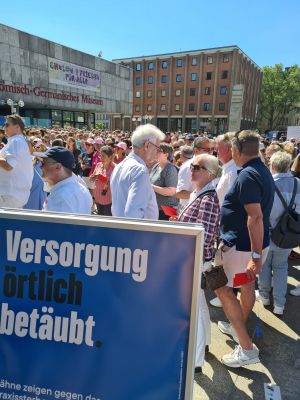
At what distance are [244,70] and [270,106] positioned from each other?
12.8 m

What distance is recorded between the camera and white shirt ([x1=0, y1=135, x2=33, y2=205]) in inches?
141

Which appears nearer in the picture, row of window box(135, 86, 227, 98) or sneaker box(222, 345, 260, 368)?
sneaker box(222, 345, 260, 368)

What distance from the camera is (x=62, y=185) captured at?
83.7 inches

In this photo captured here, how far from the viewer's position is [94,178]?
523cm

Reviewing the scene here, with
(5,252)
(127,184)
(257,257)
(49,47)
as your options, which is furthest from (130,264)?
(49,47)

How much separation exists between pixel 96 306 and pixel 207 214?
3.99 feet

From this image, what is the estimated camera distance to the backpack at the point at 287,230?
327cm

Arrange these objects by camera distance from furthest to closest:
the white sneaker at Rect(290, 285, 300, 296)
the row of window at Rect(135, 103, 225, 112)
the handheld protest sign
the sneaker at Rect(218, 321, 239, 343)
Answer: the row of window at Rect(135, 103, 225, 112), the white sneaker at Rect(290, 285, 300, 296), the sneaker at Rect(218, 321, 239, 343), the handheld protest sign

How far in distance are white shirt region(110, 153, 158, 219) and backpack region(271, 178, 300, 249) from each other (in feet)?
5.29

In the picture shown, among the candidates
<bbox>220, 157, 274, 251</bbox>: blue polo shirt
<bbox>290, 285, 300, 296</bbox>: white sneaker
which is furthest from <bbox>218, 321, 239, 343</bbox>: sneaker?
<bbox>290, 285, 300, 296</bbox>: white sneaker

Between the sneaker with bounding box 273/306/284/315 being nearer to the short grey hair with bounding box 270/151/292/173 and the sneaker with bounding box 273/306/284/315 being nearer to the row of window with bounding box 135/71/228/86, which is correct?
the short grey hair with bounding box 270/151/292/173

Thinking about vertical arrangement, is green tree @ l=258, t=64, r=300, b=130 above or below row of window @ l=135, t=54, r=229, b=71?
below

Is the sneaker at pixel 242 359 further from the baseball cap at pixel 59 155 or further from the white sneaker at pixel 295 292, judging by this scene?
the baseball cap at pixel 59 155

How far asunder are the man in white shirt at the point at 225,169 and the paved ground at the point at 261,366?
611 millimetres
